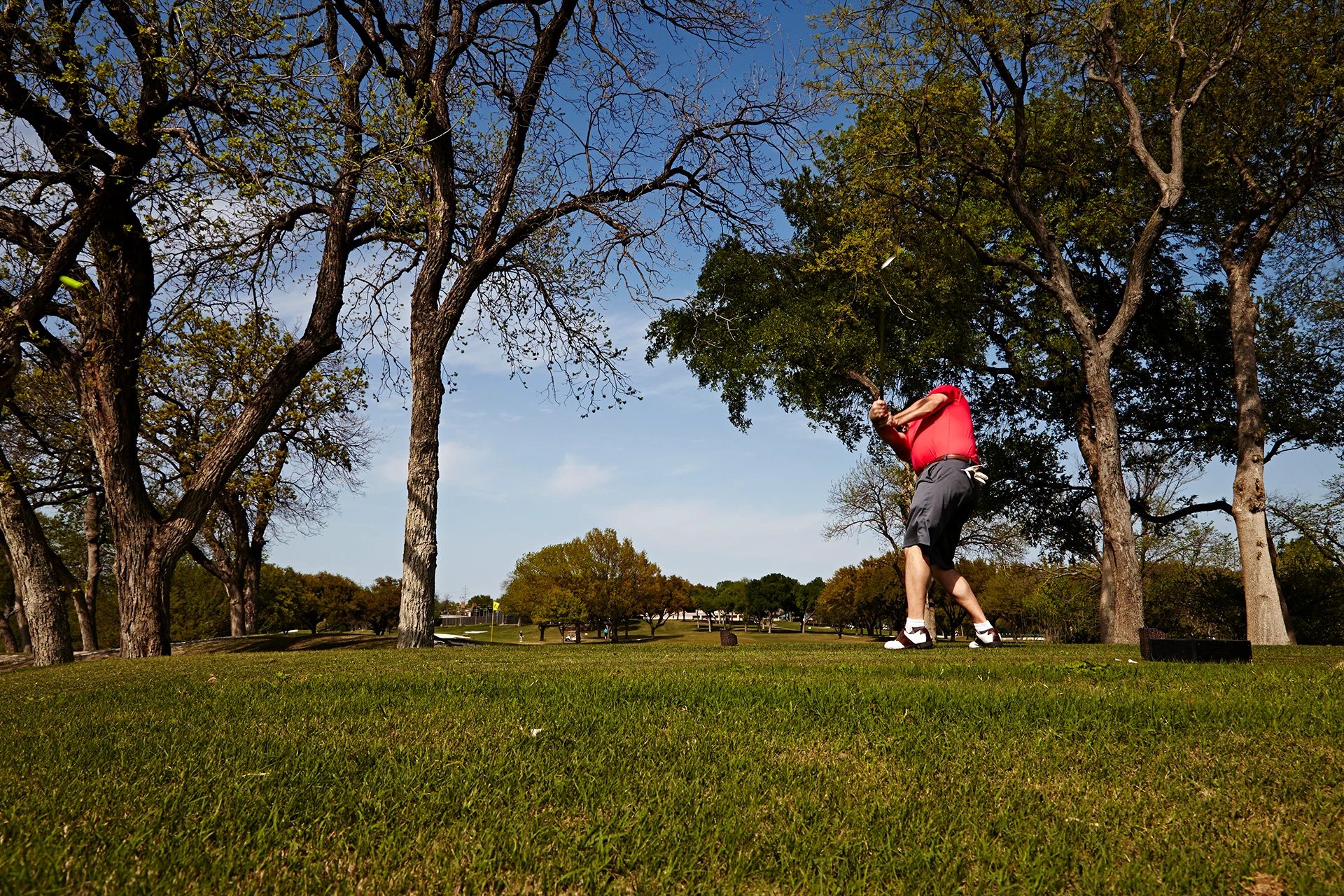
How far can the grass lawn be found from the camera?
2047mm

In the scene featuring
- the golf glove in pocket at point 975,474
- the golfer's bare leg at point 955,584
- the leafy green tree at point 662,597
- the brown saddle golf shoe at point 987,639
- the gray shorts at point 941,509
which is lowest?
the leafy green tree at point 662,597

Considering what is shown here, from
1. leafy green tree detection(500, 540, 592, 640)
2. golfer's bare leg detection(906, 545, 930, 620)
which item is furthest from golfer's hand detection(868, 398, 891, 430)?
leafy green tree detection(500, 540, 592, 640)

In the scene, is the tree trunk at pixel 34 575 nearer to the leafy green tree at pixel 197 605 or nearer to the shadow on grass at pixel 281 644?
the shadow on grass at pixel 281 644

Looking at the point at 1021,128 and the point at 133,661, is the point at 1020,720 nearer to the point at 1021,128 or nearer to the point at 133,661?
the point at 133,661

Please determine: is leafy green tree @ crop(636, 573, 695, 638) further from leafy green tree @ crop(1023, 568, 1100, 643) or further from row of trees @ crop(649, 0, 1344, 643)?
row of trees @ crop(649, 0, 1344, 643)

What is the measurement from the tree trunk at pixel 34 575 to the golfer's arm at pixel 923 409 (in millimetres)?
14591

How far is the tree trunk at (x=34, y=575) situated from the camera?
43.9 ft

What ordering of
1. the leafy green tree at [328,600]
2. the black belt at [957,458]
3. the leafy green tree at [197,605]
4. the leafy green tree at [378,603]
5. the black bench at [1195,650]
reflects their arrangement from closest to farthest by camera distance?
1. the black bench at [1195,650]
2. the black belt at [957,458]
3. the leafy green tree at [197,605]
4. the leafy green tree at [328,600]
5. the leafy green tree at [378,603]

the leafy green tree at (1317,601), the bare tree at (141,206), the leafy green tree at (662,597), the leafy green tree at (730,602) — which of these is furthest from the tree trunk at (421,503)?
the leafy green tree at (730,602)

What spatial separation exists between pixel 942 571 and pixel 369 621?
265 ft

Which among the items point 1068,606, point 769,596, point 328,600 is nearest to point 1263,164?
point 1068,606

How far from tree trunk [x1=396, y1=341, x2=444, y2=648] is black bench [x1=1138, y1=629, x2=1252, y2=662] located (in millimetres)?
9969

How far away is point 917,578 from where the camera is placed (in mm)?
7551

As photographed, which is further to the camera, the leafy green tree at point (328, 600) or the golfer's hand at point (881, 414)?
the leafy green tree at point (328, 600)
